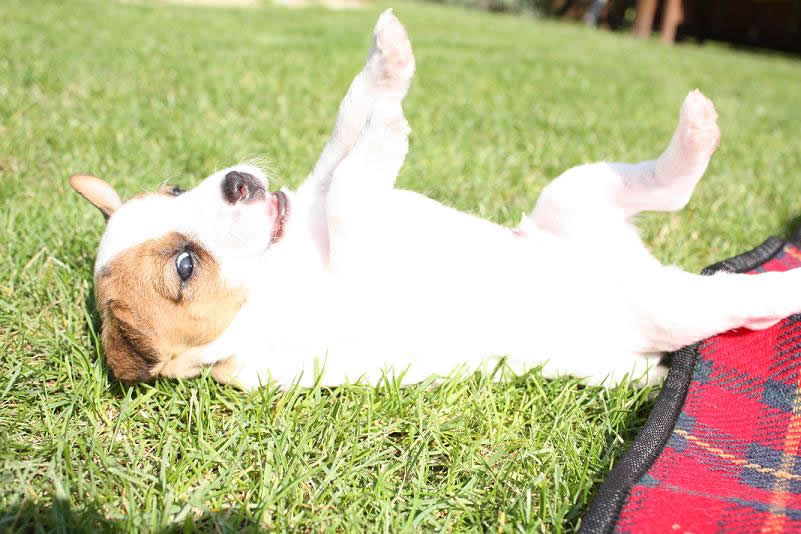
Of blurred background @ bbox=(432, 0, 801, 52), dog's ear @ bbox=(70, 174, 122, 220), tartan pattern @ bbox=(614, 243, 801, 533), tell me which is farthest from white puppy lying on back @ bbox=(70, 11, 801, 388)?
blurred background @ bbox=(432, 0, 801, 52)

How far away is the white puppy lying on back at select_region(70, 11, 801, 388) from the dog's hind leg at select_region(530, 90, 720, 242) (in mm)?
18

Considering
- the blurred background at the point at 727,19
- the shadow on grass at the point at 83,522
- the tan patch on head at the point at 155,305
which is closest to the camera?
the shadow on grass at the point at 83,522

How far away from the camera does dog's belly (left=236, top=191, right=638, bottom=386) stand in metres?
2.45

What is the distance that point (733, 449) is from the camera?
7.28 feet

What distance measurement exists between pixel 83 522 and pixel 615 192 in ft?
7.08

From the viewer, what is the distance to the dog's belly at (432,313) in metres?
2.45

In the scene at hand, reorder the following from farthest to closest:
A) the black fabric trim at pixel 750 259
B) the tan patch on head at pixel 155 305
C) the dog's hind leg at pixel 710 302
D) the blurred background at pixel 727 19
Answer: the blurred background at pixel 727 19 → the black fabric trim at pixel 750 259 → the dog's hind leg at pixel 710 302 → the tan patch on head at pixel 155 305

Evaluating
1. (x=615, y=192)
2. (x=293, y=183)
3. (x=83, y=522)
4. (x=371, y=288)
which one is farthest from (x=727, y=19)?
(x=83, y=522)

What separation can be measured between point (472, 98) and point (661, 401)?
16.6 ft

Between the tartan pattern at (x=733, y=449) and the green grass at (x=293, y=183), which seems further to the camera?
the green grass at (x=293, y=183)

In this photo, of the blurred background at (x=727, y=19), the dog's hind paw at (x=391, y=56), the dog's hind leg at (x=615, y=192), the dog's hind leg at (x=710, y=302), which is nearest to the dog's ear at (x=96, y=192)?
the dog's hind paw at (x=391, y=56)

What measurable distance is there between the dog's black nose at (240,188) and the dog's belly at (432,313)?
370mm

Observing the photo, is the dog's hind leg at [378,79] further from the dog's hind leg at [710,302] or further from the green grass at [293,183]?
the dog's hind leg at [710,302]

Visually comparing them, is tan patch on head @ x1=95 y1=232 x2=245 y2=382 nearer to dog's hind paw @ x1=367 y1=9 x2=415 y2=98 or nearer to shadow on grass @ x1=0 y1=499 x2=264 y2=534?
shadow on grass @ x1=0 y1=499 x2=264 y2=534
